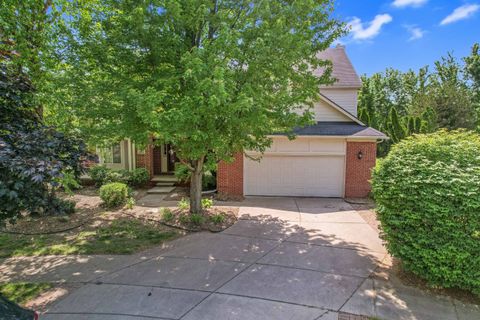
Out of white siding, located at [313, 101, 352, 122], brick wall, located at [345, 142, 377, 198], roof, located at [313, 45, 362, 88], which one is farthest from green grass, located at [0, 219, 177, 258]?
roof, located at [313, 45, 362, 88]

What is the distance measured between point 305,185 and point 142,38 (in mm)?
8438

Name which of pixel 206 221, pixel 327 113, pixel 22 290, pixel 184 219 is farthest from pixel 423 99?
pixel 22 290

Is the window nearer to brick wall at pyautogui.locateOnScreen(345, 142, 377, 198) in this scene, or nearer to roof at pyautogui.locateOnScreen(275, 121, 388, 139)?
roof at pyautogui.locateOnScreen(275, 121, 388, 139)

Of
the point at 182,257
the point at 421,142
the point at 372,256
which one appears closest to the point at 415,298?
the point at 372,256

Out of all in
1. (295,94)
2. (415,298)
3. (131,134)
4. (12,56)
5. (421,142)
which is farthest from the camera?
(12,56)

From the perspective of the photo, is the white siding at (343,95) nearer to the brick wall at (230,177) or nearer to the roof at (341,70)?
the roof at (341,70)

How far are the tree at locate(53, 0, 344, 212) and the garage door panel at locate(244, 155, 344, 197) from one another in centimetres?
496

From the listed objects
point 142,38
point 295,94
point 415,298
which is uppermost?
point 142,38

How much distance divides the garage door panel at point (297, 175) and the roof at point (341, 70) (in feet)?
15.1

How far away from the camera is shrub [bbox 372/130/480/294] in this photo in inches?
164

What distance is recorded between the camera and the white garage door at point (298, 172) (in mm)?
11477

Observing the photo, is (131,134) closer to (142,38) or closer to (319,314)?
(142,38)

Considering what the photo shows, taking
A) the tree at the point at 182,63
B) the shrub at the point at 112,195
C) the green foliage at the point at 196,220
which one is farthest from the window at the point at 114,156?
the green foliage at the point at 196,220

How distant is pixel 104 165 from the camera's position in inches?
545
